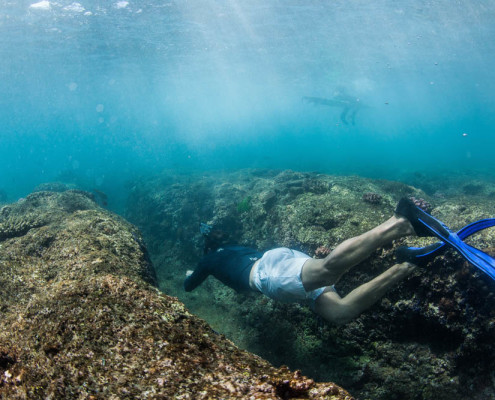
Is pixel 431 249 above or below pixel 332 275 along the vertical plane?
above

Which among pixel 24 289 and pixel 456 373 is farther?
pixel 456 373

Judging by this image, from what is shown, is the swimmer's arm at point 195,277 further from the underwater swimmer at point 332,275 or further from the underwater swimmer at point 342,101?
the underwater swimmer at point 342,101

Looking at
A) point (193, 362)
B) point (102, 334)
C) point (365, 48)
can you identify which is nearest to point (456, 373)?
point (193, 362)

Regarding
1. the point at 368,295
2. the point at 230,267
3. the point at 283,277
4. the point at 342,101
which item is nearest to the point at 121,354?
the point at 283,277

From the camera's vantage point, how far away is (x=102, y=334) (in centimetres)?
187

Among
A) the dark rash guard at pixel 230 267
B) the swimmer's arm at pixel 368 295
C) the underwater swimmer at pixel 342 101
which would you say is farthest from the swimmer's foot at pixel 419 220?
the underwater swimmer at pixel 342 101

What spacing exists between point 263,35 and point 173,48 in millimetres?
10323

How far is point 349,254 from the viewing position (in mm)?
3834

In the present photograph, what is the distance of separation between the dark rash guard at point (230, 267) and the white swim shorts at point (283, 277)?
1.66 feet

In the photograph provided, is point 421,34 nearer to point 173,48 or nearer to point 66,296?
point 173,48

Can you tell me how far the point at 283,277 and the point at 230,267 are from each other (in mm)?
1558

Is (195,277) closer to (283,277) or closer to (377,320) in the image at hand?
(283,277)

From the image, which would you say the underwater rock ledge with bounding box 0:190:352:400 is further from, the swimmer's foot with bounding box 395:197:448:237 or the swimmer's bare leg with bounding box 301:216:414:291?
the swimmer's foot with bounding box 395:197:448:237

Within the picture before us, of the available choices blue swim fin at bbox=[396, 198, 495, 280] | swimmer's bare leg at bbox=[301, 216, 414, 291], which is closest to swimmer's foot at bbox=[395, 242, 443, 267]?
blue swim fin at bbox=[396, 198, 495, 280]
